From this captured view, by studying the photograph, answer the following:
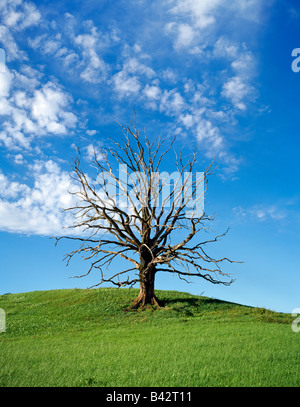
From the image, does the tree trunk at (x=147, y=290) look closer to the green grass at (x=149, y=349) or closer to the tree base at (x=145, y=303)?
the tree base at (x=145, y=303)

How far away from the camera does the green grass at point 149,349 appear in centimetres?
869

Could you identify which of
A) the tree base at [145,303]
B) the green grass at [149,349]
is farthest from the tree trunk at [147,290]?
the green grass at [149,349]

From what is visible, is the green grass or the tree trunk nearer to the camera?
the green grass

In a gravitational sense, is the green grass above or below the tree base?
below

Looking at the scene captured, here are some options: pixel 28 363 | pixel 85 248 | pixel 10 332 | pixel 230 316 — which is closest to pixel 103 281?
pixel 85 248

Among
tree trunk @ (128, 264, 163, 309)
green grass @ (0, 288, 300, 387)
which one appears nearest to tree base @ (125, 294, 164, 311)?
tree trunk @ (128, 264, 163, 309)

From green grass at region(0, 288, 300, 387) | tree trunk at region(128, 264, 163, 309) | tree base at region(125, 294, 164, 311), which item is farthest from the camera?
tree trunk at region(128, 264, 163, 309)

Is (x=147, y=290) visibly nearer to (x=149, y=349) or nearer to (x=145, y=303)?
(x=145, y=303)

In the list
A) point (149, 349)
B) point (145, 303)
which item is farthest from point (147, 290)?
point (149, 349)

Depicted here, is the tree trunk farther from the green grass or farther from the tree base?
the green grass

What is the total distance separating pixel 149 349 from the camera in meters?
12.3

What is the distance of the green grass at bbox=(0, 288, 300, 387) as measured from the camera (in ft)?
28.5
